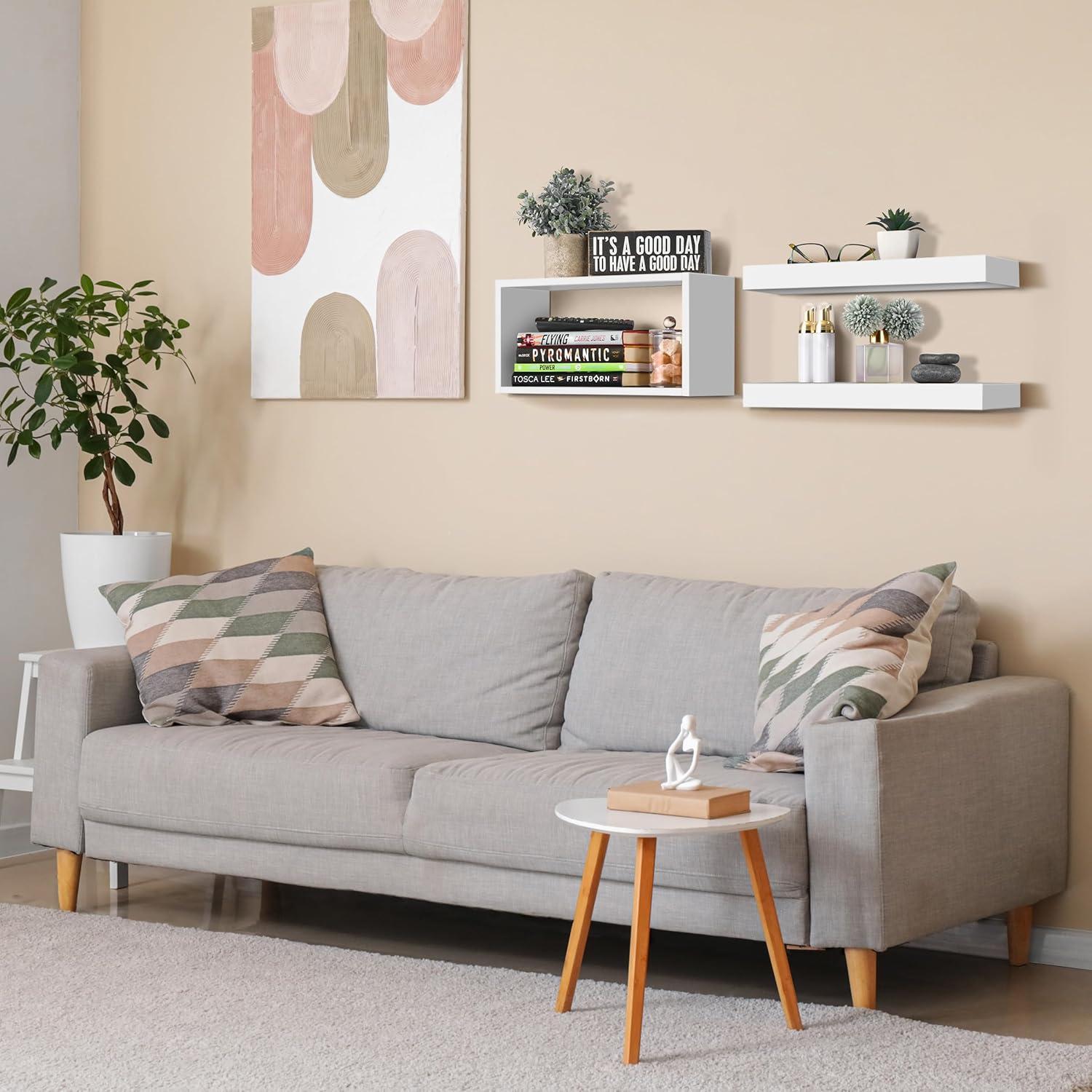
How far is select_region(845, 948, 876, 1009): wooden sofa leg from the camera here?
320 cm

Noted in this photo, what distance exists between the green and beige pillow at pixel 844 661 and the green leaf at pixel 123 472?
204 centimetres

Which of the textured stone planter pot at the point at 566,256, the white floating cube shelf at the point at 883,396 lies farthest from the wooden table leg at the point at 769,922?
the textured stone planter pot at the point at 566,256

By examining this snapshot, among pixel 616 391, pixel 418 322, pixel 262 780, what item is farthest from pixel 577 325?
pixel 262 780

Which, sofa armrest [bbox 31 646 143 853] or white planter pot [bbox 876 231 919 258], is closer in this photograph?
white planter pot [bbox 876 231 919 258]

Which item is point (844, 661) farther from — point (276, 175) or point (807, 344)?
point (276, 175)

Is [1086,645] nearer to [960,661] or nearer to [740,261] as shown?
[960,661]

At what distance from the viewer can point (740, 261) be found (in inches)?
163

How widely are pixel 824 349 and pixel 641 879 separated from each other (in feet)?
4.83

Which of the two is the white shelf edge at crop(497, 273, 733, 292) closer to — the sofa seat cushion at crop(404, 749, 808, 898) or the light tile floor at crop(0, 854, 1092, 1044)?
the sofa seat cushion at crop(404, 749, 808, 898)

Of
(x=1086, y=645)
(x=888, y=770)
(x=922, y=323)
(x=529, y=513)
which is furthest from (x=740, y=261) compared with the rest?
(x=888, y=770)

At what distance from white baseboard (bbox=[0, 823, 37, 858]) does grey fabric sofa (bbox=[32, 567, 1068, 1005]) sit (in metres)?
0.79

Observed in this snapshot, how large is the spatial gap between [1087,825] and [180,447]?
2.81m

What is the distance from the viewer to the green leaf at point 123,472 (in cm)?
480

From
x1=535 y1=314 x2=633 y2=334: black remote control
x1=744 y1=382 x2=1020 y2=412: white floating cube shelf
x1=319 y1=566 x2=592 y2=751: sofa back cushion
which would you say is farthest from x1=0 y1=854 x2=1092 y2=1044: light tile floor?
x1=535 y1=314 x2=633 y2=334: black remote control
